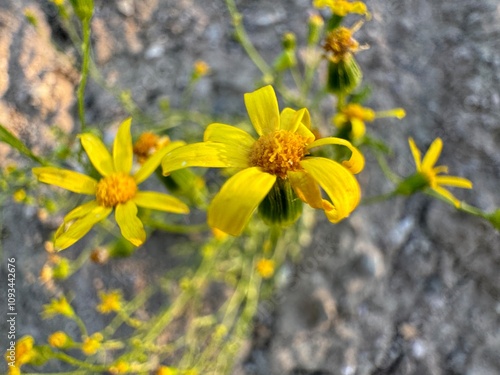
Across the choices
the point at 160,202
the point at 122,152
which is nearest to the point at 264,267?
the point at 160,202

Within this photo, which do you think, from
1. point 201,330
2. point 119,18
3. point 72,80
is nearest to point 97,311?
point 201,330

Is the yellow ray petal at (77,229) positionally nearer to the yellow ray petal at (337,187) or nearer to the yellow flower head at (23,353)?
the yellow flower head at (23,353)

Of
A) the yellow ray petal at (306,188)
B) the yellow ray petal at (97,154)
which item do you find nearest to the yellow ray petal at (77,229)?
the yellow ray petal at (97,154)

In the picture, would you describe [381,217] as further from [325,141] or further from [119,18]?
[119,18]

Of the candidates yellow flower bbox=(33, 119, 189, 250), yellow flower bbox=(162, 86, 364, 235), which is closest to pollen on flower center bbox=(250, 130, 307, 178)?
yellow flower bbox=(162, 86, 364, 235)

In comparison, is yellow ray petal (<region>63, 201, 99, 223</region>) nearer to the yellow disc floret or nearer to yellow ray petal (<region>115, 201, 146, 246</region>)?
yellow ray petal (<region>115, 201, 146, 246</region>)
